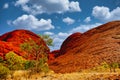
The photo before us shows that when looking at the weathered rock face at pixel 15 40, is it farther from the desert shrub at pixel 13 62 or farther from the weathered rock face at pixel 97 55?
the desert shrub at pixel 13 62

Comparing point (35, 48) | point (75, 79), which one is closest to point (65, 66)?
point (35, 48)

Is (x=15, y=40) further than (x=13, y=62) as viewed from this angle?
Yes

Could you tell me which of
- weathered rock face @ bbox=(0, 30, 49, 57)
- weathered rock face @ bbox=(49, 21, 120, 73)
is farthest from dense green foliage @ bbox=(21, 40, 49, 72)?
weathered rock face @ bbox=(0, 30, 49, 57)

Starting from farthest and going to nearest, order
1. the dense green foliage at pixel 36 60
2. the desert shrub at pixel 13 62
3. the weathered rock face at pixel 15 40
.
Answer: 1. the weathered rock face at pixel 15 40
2. the dense green foliage at pixel 36 60
3. the desert shrub at pixel 13 62

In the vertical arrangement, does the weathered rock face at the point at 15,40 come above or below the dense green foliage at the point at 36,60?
above

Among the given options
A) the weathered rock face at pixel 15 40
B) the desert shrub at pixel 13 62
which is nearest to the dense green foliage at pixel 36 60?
the desert shrub at pixel 13 62

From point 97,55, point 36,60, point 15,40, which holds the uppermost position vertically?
point 15,40

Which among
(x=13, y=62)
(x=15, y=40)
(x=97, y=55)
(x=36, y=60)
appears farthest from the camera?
(x=15, y=40)

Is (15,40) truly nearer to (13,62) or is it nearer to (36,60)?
(36,60)

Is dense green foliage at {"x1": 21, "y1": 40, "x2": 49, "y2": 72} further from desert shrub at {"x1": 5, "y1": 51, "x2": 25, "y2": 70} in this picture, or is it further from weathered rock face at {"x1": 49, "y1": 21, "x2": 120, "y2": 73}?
weathered rock face at {"x1": 49, "y1": 21, "x2": 120, "y2": 73}

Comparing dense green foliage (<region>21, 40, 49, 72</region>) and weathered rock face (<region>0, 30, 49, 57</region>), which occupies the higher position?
weathered rock face (<region>0, 30, 49, 57</region>)

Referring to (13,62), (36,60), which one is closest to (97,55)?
(36,60)

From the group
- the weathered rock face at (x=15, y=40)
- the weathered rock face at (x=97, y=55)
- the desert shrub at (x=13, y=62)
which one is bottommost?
the desert shrub at (x=13, y=62)

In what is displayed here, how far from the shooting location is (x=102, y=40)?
250ft
